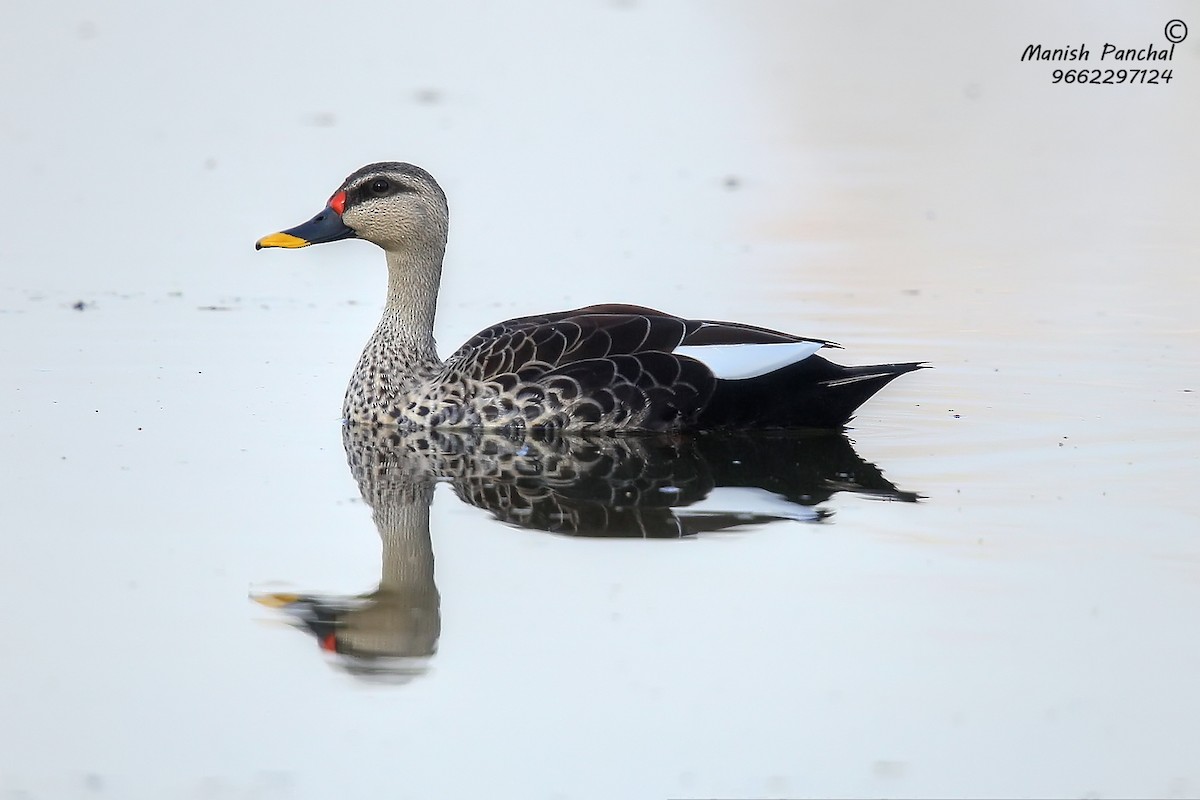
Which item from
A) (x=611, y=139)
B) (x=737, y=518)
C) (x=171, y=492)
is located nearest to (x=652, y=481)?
(x=737, y=518)

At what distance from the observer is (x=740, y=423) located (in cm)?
1031

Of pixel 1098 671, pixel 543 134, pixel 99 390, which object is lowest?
pixel 1098 671

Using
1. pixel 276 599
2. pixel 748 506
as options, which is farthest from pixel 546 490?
pixel 276 599

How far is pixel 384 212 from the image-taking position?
1105cm

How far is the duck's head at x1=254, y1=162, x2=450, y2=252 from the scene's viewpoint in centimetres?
1097

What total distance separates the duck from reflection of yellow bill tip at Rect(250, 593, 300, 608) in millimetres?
3008

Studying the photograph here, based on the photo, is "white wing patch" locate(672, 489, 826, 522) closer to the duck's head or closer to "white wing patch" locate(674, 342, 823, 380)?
"white wing patch" locate(674, 342, 823, 380)

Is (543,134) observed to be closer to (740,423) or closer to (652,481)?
(740,423)

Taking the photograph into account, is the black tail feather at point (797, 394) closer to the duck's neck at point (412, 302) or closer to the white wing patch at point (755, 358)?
the white wing patch at point (755, 358)

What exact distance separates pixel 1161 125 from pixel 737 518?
12.9 m

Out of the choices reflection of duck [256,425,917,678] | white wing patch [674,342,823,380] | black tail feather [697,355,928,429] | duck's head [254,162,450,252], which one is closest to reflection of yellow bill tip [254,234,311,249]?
duck's head [254,162,450,252]

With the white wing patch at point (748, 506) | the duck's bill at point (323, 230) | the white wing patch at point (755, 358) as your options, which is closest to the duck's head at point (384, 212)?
the duck's bill at point (323, 230)

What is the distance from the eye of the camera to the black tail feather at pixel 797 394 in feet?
33.1

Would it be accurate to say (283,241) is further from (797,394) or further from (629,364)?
(797,394)
